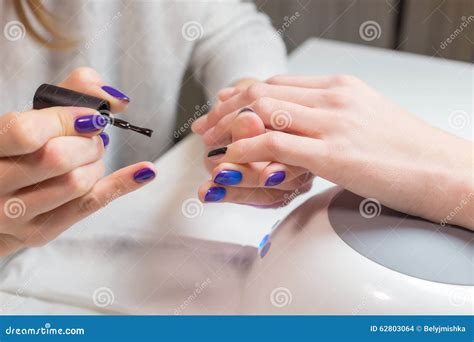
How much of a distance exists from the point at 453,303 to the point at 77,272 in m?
0.38

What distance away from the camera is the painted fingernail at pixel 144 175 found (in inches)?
22.8

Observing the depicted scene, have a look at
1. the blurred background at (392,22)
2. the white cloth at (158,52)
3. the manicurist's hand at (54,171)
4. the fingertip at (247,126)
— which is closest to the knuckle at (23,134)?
the manicurist's hand at (54,171)

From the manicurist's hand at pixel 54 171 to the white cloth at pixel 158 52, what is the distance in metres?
0.36

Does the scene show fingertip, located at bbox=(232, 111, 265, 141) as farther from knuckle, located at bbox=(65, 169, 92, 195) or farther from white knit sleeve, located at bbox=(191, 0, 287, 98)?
white knit sleeve, located at bbox=(191, 0, 287, 98)

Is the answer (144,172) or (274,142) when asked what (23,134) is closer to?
(144,172)

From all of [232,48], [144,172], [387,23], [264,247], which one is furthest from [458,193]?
[387,23]

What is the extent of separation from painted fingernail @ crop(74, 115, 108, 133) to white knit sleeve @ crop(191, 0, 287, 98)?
18.6 inches

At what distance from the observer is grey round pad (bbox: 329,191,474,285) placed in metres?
0.50

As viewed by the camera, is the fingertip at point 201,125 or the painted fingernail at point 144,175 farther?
the fingertip at point 201,125

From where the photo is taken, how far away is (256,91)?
659 mm

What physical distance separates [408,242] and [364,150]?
0.10 meters

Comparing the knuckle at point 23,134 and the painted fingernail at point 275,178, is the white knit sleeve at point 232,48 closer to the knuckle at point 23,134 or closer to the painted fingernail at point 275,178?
the painted fingernail at point 275,178

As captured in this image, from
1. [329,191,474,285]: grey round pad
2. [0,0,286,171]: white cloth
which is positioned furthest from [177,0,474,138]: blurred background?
[329,191,474,285]: grey round pad
